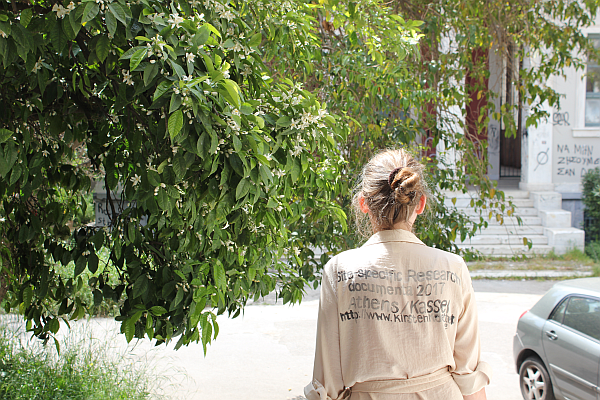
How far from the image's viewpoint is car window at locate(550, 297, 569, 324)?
5043 millimetres

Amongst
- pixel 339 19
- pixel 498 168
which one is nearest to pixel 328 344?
pixel 339 19

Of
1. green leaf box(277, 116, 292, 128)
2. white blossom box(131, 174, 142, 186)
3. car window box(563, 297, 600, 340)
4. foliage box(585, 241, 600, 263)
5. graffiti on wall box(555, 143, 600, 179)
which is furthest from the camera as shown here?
graffiti on wall box(555, 143, 600, 179)

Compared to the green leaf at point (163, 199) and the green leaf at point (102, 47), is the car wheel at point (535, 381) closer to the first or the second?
the green leaf at point (163, 199)

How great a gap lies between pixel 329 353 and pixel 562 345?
387 cm

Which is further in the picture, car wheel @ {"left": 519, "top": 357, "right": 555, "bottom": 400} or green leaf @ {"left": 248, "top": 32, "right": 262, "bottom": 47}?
car wheel @ {"left": 519, "top": 357, "right": 555, "bottom": 400}

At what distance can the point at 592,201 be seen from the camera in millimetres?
13070

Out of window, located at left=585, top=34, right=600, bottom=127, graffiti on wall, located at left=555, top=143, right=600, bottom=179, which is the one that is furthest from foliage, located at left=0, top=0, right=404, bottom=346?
window, located at left=585, top=34, right=600, bottom=127

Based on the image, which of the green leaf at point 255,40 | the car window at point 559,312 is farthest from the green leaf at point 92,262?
the car window at point 559,312

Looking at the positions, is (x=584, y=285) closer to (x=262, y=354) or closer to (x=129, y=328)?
(x=262, y=354)

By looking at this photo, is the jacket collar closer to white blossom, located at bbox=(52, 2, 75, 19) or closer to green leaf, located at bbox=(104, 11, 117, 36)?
green leaf, located at bbox=(104, 11, 117, 36)

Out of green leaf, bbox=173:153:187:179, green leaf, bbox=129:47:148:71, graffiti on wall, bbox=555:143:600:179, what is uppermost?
graffiti on wall, bbox=555:143:600:179

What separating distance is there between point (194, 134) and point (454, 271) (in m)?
1.03

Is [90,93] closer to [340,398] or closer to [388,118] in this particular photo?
[340,398]

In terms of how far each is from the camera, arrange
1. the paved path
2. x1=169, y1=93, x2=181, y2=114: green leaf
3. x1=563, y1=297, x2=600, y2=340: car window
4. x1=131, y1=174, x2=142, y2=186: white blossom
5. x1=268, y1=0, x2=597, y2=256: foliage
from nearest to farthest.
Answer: x1=169, y1=93, x2=181, y2=114: green leaf
x1=131, y1=174, x2=142, y2=186: white blossom
x1=268, y1=0, x2=597, y2=256: foliage
x1=563, y1=297, x2=600, y2=340: car window
the paved path
